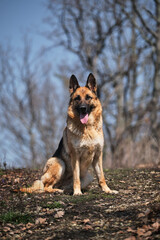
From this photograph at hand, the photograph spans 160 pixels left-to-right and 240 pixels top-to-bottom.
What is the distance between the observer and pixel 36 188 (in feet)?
19.6

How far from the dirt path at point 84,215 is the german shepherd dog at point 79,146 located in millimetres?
379

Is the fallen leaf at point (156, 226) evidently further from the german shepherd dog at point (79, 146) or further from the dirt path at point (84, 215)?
the german shepherd dog at point (79, 146)

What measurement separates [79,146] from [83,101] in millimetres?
906

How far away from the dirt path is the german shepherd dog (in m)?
0.38

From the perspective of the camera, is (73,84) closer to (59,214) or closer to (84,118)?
(84,118)

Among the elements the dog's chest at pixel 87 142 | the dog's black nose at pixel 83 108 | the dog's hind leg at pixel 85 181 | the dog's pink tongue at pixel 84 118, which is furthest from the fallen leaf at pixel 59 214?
the dog's black nose at pixel 83 108

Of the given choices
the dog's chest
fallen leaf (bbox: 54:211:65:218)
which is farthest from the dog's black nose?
fallen leaf (bbox: 54:211:65:218)

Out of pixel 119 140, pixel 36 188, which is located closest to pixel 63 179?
pixel 36 188

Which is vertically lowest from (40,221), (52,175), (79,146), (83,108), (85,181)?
(40,221)

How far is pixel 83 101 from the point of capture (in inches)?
232

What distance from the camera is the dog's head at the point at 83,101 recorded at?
19.3 feet

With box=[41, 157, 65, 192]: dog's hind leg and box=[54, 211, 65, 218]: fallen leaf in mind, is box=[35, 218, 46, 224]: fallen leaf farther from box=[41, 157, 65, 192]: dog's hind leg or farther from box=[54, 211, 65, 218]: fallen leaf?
box=[41, 157, 65, 192]: dog's hind leg

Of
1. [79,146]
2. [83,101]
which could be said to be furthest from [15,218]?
[83,101]

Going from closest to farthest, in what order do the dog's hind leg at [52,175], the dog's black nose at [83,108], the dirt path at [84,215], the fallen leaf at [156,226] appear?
the fallen leaf at [156,226] → the dirt path at [84,215] → the dog's black nose at [83,108] → the dog's hind leg at [52,175]
